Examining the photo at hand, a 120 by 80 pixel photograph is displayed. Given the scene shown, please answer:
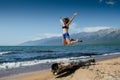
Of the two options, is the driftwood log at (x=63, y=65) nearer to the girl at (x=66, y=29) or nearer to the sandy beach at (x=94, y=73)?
the sandy beach at (x=94, y=73)

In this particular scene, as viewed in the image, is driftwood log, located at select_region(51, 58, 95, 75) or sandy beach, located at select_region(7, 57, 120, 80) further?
driftwood log, located at select_region(51, 58, 95, 75)

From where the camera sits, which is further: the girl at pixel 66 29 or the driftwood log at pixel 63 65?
the driftwood log at pixel 63 65

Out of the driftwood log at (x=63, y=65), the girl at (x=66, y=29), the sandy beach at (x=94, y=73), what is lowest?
the sandy beach at (x=94, y=73)

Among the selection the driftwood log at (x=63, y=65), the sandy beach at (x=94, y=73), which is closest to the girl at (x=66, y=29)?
the driftwood log at (x=63, y=65)

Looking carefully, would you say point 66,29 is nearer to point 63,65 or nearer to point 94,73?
point 63,65

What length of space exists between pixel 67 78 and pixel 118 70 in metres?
3.20

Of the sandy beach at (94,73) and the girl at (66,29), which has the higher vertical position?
the girl at (66,29)

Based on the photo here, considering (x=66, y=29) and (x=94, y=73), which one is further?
(x=94, y=73)

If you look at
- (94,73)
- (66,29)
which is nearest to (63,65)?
(94,73)

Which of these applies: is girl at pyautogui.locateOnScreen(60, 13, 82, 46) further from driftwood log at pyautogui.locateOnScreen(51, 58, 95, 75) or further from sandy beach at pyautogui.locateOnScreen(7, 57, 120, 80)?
sandy beach at pyautogui.locateOnScreen(7, 57, 120, 80)

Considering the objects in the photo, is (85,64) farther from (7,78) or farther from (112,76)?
(7,78)

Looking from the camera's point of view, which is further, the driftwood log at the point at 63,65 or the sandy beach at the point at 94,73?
the driftwood log at the point at 63,65

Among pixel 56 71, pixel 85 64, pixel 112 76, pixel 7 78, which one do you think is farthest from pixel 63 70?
pixel 7 78

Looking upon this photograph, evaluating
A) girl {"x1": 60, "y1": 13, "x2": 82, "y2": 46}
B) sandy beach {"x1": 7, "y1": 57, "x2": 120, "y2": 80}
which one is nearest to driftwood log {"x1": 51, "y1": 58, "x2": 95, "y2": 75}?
sandy beach {"x1": 7, "y1": 57, "x2": 120, "y2": 80}
